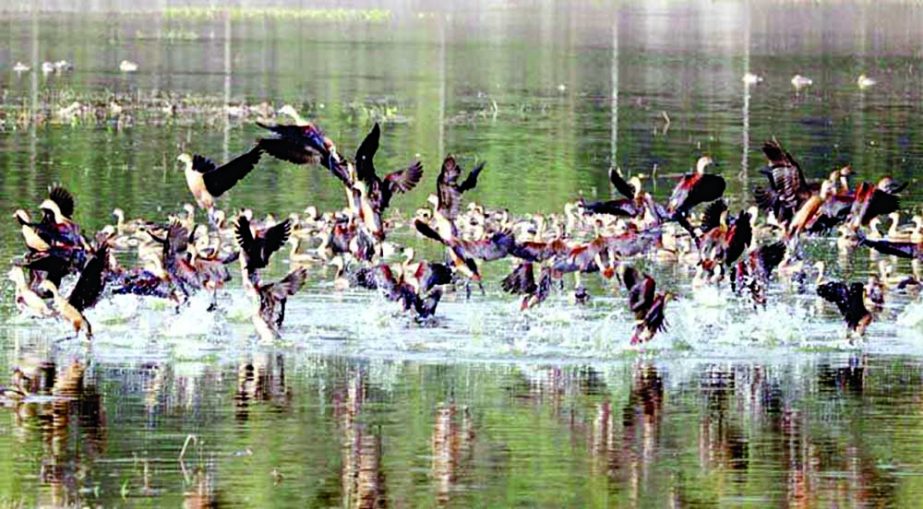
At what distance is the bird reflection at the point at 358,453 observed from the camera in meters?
13.6

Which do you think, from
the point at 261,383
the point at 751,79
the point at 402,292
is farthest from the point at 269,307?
the point at 751,79

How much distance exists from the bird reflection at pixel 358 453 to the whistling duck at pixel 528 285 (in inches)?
123

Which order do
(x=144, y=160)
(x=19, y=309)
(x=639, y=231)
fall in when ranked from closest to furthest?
(x=19, y=309) < (x=639, y=231) < (x=144, y=160)

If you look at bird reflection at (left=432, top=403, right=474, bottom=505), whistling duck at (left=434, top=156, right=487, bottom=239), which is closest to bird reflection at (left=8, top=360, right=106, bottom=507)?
bird reflection at (left=432, top=403, right=474, bottom=505)

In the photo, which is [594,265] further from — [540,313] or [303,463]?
[303,463]

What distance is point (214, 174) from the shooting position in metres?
20.8

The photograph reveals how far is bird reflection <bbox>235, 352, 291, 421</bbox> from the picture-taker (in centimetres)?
1647

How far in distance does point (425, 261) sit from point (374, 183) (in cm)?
97

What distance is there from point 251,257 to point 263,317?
0.47 m

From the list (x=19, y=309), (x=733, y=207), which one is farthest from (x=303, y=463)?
(x=733, y=207)

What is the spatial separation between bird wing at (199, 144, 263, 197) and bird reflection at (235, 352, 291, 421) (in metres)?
2.52

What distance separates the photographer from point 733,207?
2984cm

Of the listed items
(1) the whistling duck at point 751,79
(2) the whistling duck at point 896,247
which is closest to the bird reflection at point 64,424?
(2) the whistling duck at point 896,247

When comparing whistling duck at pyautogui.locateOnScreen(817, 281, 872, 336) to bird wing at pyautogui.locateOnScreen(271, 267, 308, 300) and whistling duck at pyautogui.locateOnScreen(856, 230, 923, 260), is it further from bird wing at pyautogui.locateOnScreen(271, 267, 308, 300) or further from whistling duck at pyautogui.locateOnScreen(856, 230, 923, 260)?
bird wing at pyautogui.locateOnScreen(271, 267, 308, 300)
